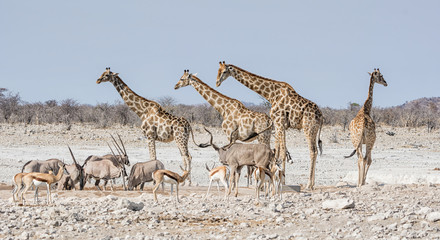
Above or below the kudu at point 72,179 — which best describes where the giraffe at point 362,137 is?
above

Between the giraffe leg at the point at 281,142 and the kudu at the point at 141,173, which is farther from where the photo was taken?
the giraffe leg at the point at 281,142

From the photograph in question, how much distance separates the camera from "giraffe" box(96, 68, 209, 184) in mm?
14938

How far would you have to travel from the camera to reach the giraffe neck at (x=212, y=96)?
14.4 m

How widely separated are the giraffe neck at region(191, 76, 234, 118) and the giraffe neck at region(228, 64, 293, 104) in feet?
1.72

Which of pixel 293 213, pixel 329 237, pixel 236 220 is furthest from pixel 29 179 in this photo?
pixel 329 237

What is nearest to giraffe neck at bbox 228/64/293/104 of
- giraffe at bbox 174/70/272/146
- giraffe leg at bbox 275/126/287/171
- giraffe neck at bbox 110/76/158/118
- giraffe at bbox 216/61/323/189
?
giraffe at bbox 216/61/323/189

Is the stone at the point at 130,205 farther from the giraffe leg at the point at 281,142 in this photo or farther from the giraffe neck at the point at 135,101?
the giraffe neck at the point at 135,101

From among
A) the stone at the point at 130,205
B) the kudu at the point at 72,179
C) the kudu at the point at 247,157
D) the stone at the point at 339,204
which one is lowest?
the stone at the point at 339,204

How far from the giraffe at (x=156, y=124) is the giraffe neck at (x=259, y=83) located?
5.62 feet

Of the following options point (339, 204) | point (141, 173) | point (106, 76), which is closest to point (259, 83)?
point (141, 173)

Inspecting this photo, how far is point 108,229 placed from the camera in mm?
8445

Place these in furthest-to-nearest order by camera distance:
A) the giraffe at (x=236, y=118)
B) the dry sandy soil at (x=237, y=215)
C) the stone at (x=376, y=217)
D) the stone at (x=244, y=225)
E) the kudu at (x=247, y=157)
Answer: the giraffe at (x=236, y=118)
the kudu at (x=247, y=157)
the stone at (x=376, y=217)
the stone at (x=244, y=225)
the dry sandy soil at (x=237, y=215)

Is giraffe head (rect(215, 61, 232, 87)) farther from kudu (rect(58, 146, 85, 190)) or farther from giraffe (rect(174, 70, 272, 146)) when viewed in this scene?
kudu (rect(58, 146, 85, 190))

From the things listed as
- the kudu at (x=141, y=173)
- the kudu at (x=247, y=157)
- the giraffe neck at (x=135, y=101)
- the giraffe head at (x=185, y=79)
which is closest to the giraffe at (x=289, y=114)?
the kudu at (x=247, y=157)
